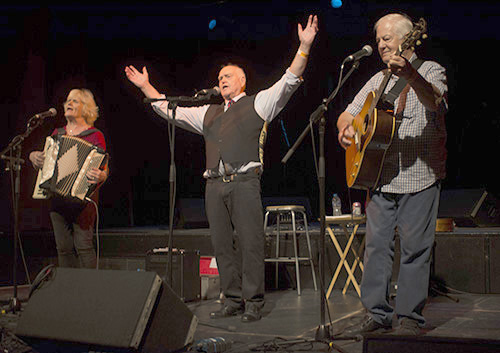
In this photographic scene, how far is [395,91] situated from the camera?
2.78m

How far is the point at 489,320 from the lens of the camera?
3.37m

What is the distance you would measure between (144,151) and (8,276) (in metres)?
3.08

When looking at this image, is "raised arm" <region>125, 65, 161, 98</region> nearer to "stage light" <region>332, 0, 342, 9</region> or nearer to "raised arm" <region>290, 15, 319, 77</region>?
"raised arm" <region>290, 15, 319, 77</region>

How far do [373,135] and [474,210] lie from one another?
4150 mm

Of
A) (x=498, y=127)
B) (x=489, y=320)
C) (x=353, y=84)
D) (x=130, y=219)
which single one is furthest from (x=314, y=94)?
(x=489, y=320)

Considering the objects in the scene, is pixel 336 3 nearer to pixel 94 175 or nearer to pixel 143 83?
pixel 143 83

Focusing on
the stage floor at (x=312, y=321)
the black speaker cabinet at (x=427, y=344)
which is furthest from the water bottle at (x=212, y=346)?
the black speaker cabinet at (x=427, y=344)

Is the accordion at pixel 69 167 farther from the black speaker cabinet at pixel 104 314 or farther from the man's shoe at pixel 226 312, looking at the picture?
the black speaker cabinet at pixel 104 314

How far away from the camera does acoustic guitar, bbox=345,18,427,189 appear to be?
266 cm

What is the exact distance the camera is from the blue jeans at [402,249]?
272 centimetres

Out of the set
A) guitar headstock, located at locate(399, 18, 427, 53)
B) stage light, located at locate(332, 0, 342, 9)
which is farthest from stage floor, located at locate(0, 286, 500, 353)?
stage light, located at locate(332, 0, 342, 9)

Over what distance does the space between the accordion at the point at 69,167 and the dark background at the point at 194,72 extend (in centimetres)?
363

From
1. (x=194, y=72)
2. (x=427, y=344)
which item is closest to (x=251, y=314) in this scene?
(x=427, y=344)

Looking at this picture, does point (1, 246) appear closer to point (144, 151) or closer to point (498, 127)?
point (144, 151)
